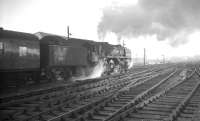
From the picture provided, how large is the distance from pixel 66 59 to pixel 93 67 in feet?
13.4

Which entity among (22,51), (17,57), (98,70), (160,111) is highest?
(22,51)

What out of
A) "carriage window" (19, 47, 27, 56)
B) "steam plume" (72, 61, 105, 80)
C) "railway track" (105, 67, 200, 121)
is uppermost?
"carriage window" (19, 47, 27, 56)

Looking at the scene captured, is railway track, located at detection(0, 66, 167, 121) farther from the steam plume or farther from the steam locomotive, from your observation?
the steam plume

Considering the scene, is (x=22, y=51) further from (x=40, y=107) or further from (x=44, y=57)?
(x=40, y=107)

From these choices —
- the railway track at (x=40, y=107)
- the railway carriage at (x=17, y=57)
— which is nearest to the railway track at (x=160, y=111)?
the railway track at (x=40, y=107)

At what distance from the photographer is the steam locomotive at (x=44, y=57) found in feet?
37.2

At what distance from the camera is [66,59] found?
50.6 feet

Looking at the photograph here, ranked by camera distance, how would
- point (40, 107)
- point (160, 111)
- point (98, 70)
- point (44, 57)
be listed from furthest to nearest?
point (98, 70) < point (44, 57) < point (40, 107) < point (160, 111)

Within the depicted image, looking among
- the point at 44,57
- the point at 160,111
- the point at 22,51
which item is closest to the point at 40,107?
the point at 160,111

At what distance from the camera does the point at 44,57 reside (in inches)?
557

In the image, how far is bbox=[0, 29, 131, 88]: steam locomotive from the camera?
1134cm

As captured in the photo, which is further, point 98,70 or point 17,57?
point 98,70

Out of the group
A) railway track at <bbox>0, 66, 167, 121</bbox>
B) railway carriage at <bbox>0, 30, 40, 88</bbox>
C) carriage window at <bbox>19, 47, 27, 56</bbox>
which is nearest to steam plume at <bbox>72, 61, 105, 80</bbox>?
railway carriage at <bbox>0, 30, 40, 88</bbox>

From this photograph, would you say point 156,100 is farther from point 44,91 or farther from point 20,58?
point 20,58
